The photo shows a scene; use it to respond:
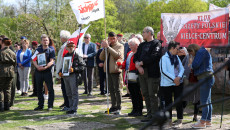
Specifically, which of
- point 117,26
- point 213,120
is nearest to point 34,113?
point 213,120

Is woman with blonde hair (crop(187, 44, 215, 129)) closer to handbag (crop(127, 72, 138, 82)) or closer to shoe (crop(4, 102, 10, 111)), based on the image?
handbag (crop(127, 72, 138, 82))

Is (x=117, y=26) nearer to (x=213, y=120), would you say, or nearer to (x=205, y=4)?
(x=205, y=4)

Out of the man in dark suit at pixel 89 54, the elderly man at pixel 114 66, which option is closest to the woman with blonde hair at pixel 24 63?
the man in dark suit at pixel 89 54

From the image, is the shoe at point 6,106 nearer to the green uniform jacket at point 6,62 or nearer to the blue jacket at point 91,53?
the green uniform jacket at point 6,62

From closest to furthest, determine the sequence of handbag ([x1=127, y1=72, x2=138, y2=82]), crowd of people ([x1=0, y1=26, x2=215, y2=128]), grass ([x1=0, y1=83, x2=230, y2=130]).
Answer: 1. crowd of people ([x1=0, y1=26, x2=215, y2=128])
2. grass ([x1=0, y1=83, x2=230, y2=130])
3. handbag ([x1=127, y1=72, x2=138, y2=82])

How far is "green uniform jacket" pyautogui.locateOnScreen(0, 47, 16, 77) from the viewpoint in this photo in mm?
8648

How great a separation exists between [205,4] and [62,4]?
24.7 metres

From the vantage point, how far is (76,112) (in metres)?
8.01

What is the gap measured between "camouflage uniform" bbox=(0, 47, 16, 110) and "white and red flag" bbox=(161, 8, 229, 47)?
4381mm

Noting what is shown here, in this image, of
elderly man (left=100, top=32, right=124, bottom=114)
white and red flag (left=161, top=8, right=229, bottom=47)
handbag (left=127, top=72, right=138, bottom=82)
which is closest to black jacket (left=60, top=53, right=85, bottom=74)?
elderly man (left=100, top=32, right=124, bottom=114)

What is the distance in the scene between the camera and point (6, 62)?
8742 millimetres

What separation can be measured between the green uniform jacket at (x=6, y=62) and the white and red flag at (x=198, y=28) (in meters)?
4.36

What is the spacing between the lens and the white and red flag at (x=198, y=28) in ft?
24.0

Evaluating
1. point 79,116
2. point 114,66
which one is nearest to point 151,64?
point 114,66
